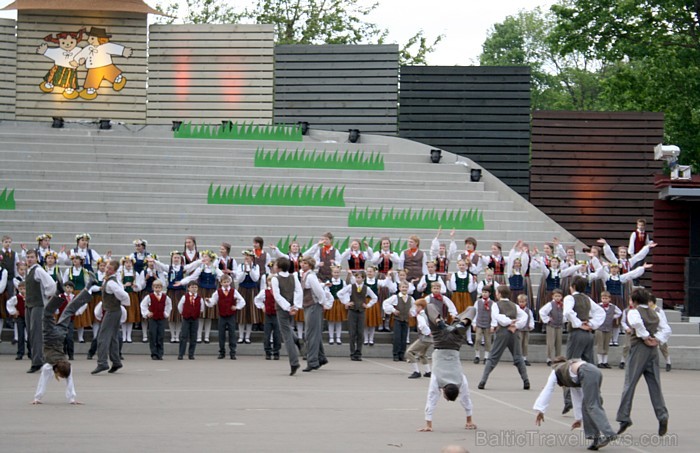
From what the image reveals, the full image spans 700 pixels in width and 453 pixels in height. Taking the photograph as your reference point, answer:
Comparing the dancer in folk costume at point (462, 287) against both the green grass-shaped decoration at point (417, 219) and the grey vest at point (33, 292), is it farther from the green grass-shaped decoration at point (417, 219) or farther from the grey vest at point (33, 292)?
the grey vest at point (33, 292)

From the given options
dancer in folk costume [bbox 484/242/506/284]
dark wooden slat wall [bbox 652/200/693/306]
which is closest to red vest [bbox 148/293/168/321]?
dancer in folk costume [bbox 484/242/506/284]

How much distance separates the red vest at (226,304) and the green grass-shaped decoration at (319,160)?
7552mm

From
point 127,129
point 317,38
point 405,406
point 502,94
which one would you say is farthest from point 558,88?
point 405,406

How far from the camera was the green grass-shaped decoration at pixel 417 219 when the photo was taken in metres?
24.7

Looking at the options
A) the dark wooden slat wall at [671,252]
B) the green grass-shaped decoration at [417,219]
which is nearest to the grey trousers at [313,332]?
the green grass-shaped decoration at [417,219]

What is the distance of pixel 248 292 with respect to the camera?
20.5 metres

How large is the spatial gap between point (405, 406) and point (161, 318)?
267 inches

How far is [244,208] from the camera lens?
25062mm

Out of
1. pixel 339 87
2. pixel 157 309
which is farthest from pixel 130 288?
pixel 339 87

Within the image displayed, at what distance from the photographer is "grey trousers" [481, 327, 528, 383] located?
15.4 m

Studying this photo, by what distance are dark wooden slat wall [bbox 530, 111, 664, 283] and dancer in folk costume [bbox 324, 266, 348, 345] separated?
8.66 meters

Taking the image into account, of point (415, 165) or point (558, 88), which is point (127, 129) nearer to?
point (415, 165)

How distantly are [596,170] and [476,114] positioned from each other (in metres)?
3.77

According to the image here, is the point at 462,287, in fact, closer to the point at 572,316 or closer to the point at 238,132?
the point at 572,316
